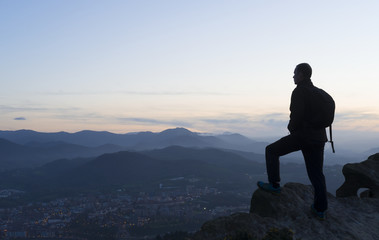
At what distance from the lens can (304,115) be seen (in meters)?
8.40

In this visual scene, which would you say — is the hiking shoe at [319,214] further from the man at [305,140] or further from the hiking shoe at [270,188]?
the hiking shoe at [270,188]

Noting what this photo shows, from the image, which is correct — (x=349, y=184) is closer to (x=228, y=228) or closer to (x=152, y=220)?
(x=228, y=228)

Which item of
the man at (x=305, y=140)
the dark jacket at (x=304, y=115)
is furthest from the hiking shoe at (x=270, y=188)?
the dark jacket at (x=304, y=115)

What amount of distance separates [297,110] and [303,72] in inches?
48.1

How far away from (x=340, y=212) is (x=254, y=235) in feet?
13.8

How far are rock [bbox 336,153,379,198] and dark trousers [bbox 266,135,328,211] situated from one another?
17.5 feet

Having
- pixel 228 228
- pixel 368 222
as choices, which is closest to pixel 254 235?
pixel 228 228

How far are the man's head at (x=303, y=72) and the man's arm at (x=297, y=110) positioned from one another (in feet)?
1.49

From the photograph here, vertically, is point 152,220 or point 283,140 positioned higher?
point 283,140

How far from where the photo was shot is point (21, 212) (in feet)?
526

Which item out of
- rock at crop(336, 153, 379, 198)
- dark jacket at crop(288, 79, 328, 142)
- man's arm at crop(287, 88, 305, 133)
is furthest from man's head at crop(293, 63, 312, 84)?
rock at crop(336, 153, 379, 198)

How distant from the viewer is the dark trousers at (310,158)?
8633 mm

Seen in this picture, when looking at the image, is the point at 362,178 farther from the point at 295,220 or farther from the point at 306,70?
the point at 306,70

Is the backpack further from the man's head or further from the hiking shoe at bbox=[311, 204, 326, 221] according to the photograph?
the hiking shoe at bbox=[311, 204, 326, 221]
